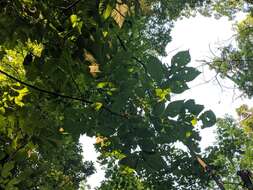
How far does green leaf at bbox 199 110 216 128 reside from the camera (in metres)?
1.36

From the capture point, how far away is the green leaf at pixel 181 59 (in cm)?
135

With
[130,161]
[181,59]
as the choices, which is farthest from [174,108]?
[130,161]

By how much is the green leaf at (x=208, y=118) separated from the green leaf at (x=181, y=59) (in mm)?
187

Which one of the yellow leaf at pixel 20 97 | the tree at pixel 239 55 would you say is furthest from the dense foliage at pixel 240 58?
the yellow leaf at pixel 20 97

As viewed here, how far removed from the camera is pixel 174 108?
54.0 inches

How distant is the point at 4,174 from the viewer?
1.63 meters

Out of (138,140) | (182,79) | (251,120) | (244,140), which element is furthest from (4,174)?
(251,120)

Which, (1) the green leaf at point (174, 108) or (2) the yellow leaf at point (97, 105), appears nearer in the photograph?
(1) the green leaf at point (174, 108)

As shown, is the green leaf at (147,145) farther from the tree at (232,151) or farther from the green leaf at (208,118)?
the tree at (232,151)

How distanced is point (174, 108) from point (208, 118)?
0.12m

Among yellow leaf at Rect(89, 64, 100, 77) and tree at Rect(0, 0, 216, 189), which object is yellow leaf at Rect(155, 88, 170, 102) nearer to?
tree at Rect(0, 0, 216, 189)

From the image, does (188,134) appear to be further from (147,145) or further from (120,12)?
(120,12)

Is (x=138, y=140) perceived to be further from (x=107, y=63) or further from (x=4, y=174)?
(x=4, y=174)

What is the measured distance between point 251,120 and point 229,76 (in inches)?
186
